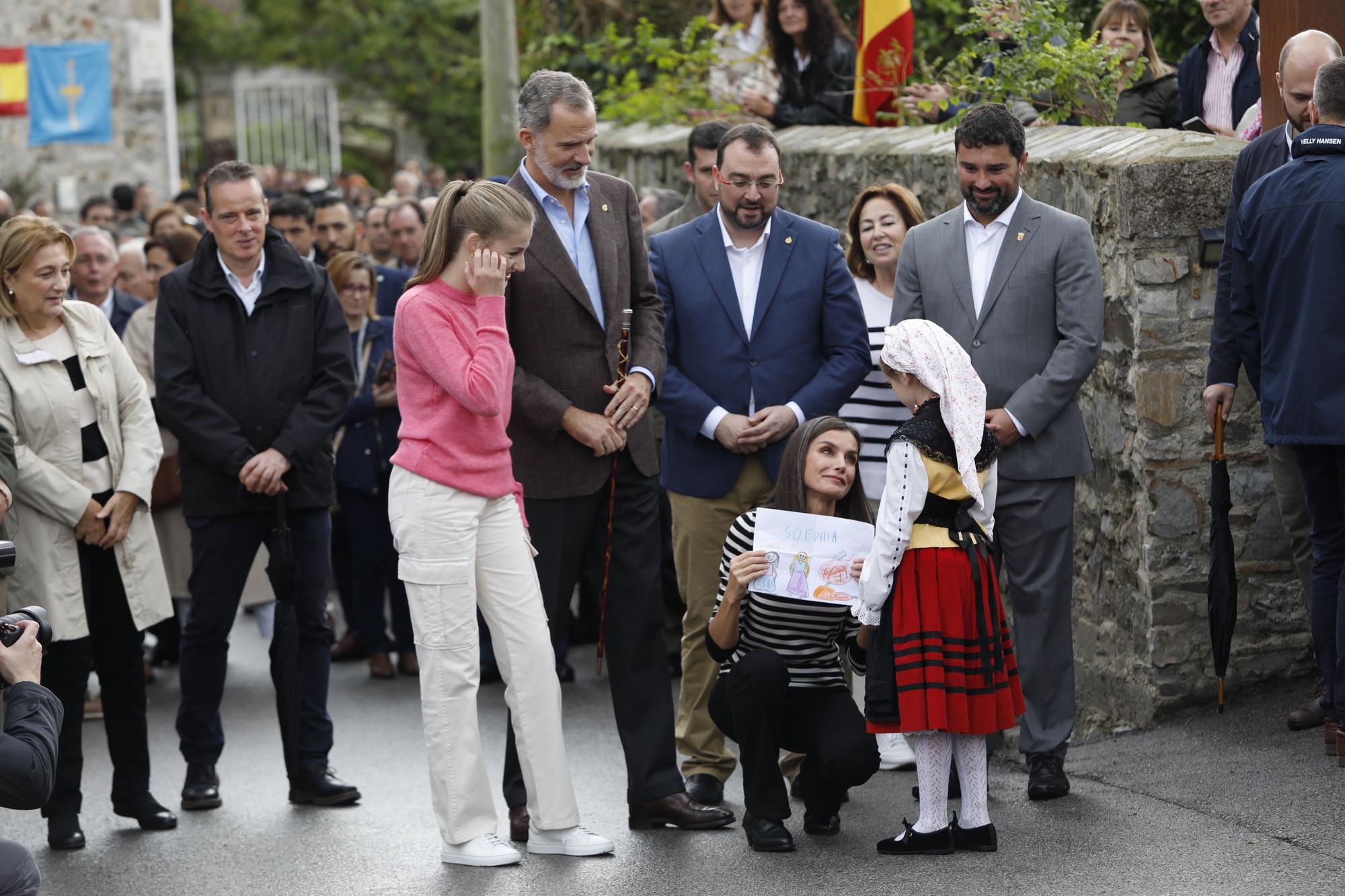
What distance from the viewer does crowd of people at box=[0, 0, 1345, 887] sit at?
539 cm

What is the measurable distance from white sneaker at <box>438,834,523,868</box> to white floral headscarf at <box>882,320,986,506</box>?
1.81m

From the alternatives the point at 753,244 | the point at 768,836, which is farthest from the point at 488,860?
the point at 753,244

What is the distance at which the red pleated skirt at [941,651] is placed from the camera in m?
5.26

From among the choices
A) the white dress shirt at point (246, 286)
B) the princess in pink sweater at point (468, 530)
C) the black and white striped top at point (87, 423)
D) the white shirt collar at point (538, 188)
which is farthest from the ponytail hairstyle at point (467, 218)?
the black and white striped top at point (87, 423)

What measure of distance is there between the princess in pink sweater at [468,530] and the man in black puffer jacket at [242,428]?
1087 mm

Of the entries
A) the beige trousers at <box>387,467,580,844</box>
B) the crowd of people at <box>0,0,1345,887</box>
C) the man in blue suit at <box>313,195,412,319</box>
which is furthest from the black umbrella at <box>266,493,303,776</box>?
the man in blue suit at <box>313,195,412,319</box>

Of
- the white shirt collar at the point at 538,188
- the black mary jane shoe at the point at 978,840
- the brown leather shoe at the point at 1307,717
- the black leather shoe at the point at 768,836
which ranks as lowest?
the black leather shoe at the point at 768,836

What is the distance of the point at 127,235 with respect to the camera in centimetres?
1462

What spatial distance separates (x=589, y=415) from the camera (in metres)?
5.80

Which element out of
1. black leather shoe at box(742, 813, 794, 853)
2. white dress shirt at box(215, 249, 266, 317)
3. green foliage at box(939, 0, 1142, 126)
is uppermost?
green foliage at box(939, 0, 1142, 126)

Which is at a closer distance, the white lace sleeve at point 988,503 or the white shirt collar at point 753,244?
the white lace sleeve at point 988,503

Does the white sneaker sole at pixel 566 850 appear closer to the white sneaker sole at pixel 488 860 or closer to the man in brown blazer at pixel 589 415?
the white sneaker sole at pixel 488 860

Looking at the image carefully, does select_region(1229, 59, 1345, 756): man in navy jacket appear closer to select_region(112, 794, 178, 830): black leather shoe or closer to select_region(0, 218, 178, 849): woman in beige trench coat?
select_region(0, 218, 178, 849): woman in beige trench coat

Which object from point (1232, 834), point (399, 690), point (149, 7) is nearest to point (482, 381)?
point (1232, 834)
